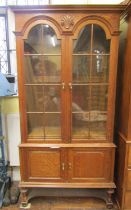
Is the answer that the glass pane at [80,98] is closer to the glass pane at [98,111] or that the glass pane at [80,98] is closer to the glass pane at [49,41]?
the glass pane at [98,111]

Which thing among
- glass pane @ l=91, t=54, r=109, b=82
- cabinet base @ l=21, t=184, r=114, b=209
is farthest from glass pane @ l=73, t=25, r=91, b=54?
cabinet base @ l=21, t=184, r=114, b=209

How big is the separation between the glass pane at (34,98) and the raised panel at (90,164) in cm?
57

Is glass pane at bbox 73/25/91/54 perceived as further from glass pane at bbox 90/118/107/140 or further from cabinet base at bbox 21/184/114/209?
cabinet base at bbox 21/184/114/209

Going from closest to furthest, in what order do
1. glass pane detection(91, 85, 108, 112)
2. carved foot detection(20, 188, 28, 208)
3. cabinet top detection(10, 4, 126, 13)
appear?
cabinet top detection(10, 4, 126, 13) → glass pane detection(91, 85, 108, 112) → carved foot detection(20, 188, 28, 208)

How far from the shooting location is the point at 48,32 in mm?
1693

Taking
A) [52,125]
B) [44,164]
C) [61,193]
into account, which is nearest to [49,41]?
[52,125]

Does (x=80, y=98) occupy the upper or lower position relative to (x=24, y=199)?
upper

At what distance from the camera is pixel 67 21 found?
5.31 feet

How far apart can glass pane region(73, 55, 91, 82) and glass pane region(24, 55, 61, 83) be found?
A: 157 mm

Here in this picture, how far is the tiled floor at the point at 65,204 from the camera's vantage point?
1969mm

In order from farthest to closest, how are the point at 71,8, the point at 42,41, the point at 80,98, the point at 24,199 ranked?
the point at 24,199, the point at 80,98, the point at 42,41, the point at 71,8

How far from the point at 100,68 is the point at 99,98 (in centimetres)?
30

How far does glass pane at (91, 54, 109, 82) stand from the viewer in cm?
174

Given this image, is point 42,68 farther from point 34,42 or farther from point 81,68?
point 81,68
